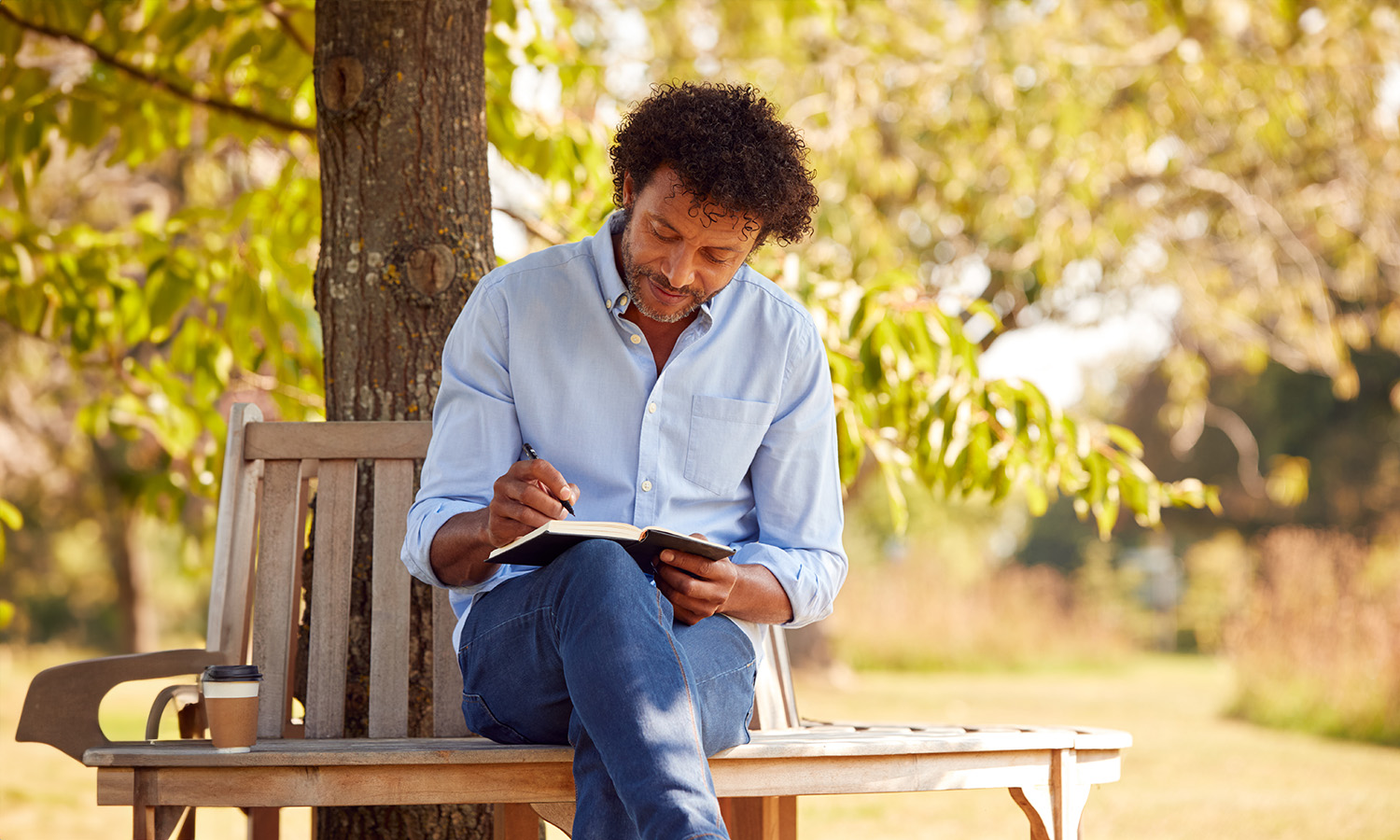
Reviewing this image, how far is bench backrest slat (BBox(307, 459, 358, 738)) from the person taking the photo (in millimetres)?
2500

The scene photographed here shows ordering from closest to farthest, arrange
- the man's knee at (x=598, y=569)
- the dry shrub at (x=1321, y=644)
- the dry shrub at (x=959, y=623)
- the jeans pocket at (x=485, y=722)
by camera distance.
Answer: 1. the man's knee at (x=598, y=569)
2. the jeans pocket at (x=485, y=722)
3. the dry shrub at (x=1321, y=644)
4. the dry shrub at (x=959, y=623)

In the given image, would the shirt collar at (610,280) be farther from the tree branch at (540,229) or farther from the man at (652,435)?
the tree branch at (540,229)

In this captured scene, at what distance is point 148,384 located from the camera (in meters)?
4.01

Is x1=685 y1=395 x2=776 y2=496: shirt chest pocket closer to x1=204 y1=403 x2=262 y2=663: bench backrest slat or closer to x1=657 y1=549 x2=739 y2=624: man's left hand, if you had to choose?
x1=657 y1=549 x2=739 y2=624: man's left hand

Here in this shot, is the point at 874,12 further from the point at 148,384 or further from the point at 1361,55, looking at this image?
the point at 148,384

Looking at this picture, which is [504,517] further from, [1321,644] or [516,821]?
[1321,644]

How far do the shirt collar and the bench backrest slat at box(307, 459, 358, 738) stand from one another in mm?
748

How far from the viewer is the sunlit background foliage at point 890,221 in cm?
333

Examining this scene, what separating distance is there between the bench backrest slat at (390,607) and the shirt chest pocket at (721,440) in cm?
71

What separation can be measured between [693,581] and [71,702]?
1254mm

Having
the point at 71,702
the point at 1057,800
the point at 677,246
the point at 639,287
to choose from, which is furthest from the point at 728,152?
the point at 71,702

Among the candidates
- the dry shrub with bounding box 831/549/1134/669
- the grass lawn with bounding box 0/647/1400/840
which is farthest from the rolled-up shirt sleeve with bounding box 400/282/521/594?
the dry shrub with bounding box 831/549/1134/669

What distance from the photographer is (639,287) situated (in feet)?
7.53

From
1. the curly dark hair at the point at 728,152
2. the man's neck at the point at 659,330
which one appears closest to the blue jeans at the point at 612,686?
the man's neck at the point at 659,330
